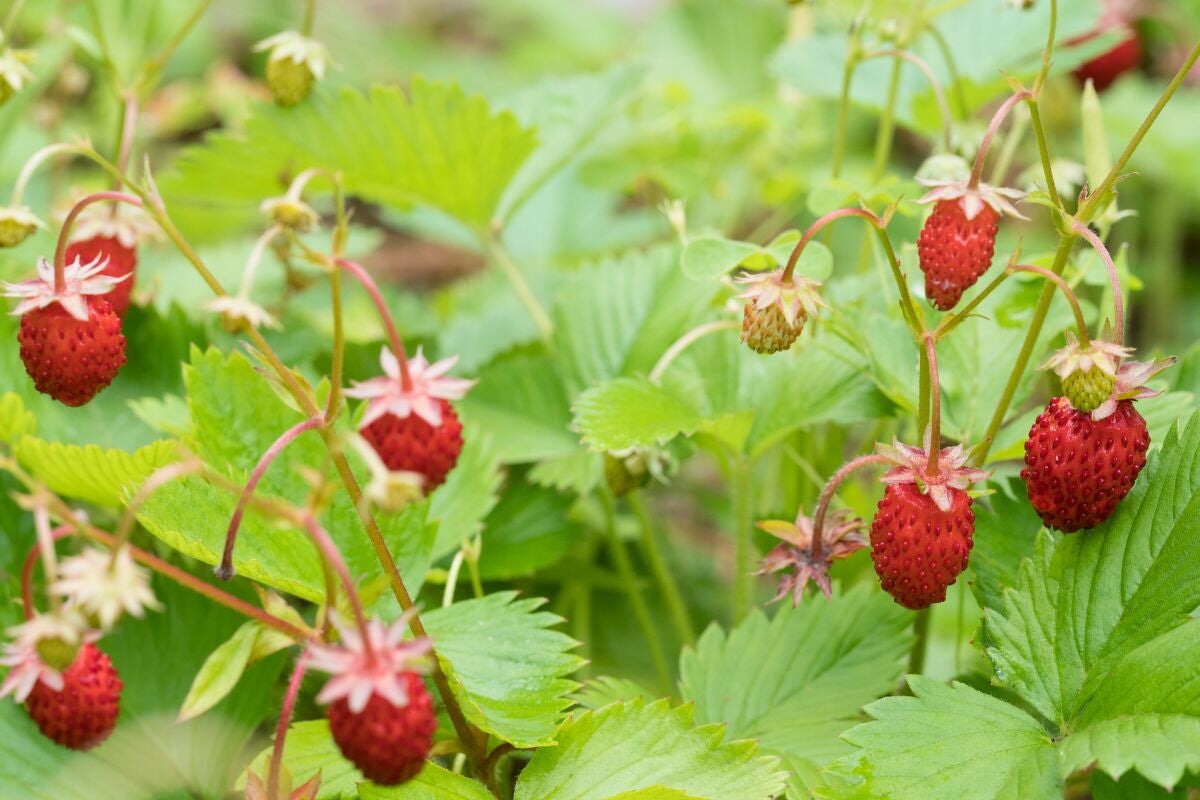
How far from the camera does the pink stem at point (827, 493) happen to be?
126cm

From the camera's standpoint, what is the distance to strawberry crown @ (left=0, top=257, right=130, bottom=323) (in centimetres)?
126

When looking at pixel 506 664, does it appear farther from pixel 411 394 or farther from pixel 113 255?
pixel 113 255

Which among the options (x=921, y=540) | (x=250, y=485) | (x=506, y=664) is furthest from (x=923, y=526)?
Result: (x=250, y=485)

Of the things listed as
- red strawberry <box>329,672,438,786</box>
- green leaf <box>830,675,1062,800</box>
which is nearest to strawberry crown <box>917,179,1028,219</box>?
green leaf <box>830,675,1062,800</box>

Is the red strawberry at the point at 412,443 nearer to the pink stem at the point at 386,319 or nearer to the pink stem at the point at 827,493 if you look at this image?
the pink stem at the point at 386,319

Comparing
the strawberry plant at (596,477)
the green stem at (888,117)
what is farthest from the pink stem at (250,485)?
the green stem at (888,117)

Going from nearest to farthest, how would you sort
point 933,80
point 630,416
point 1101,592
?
point 1101,592
point 630,416
point 933,80

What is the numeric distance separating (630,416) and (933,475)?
16.4 inches

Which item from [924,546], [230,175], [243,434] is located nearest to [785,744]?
[924,546]

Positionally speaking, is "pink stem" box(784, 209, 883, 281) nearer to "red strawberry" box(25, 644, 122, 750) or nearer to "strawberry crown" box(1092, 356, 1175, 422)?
"strawberry crown" box(1092, 356, 1175, 422)

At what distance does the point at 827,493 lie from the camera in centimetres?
132

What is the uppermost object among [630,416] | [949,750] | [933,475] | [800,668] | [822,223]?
[822,223]

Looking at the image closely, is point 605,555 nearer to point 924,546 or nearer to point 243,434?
point 243,434

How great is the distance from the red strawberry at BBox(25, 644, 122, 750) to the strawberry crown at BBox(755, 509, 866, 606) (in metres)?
0.67
